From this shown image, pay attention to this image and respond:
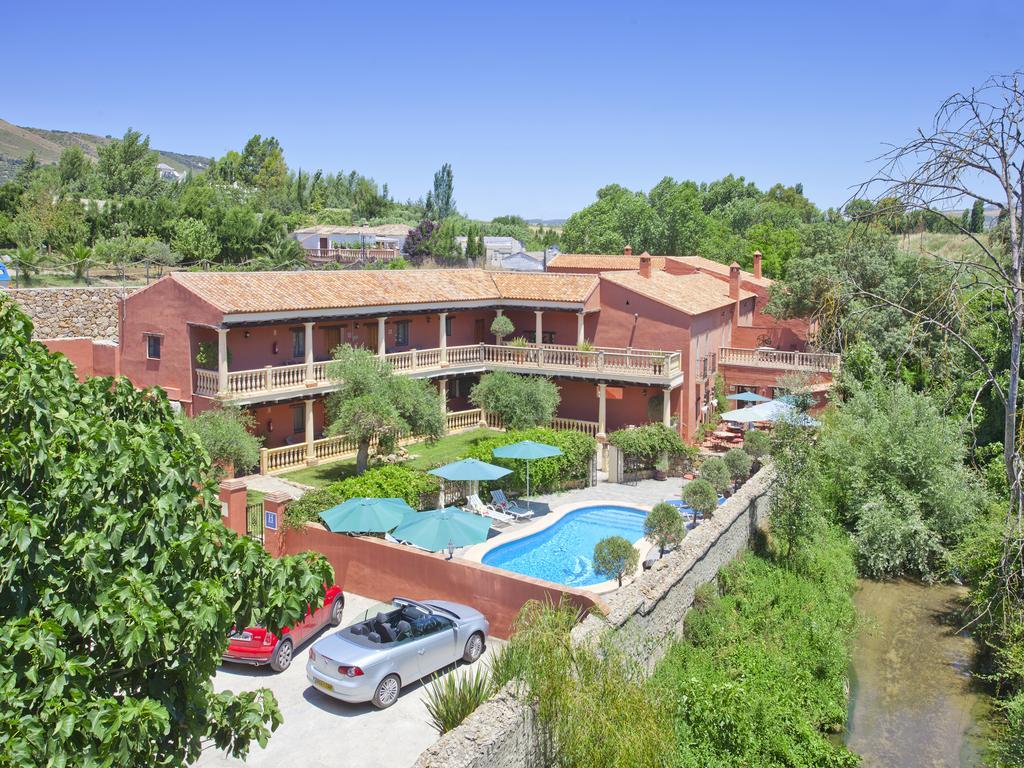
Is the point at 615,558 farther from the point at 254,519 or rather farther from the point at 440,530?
the point at 254,519

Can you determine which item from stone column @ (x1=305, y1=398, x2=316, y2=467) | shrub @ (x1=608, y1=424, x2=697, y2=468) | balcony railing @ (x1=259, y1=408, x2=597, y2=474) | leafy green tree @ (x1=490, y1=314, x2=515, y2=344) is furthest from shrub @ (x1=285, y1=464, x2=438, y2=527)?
leafy green tree @ (x1=490, y1=314, x2=515, y2=344)

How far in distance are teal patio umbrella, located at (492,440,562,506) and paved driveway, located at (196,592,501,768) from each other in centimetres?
1112

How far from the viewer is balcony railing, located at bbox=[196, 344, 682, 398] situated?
2917 centimetres

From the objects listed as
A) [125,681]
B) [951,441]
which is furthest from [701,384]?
[125,681]

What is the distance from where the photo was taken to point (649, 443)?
30406mm

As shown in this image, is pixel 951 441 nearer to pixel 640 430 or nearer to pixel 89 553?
pixel 640 430

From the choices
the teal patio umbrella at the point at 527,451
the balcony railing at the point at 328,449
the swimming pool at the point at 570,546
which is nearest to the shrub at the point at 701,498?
the swimming pool at the point at 570,546

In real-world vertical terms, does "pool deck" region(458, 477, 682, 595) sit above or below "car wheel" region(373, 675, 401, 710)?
below

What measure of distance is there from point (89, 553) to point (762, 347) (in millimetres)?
39296

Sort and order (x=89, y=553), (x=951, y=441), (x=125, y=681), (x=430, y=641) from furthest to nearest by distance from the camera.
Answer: (x=951, y=441), (x=430, y=641), (x=125, y=681), (x=89, y=553)

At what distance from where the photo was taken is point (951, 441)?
989 inches

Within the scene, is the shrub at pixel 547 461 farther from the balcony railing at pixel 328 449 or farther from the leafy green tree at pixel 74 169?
the leafy green tree at pixel 74 169

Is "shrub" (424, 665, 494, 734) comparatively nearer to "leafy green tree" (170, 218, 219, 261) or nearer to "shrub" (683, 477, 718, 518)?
"shrub" (683, 477, 718, 518)

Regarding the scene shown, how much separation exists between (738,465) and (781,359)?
1199 cm
